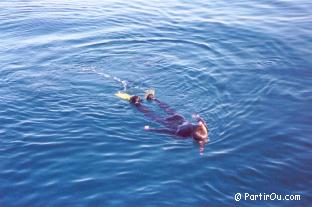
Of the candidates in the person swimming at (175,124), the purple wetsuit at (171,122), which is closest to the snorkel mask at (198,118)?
the person swimming at (175,124)

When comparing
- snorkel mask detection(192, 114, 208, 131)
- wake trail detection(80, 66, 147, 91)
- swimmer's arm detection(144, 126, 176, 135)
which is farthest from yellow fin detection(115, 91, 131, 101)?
snorkel mask detection(192, 114, 208, 131)

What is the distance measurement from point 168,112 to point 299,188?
13.5 ft

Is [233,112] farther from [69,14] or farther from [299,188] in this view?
[69,14]

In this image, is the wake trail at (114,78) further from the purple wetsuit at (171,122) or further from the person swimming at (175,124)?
the purple wetsuit at (171,122)

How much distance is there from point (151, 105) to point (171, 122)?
129cm

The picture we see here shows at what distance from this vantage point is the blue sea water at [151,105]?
9781 mm

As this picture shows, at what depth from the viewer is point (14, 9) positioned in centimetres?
2153

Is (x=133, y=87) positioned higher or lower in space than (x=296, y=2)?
lower

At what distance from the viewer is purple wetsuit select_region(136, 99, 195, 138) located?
1106 centimetres

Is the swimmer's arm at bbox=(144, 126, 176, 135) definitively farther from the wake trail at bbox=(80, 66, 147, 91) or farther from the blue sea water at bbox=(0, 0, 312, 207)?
the wake trail at bbox=(80, 66, 147, 91)

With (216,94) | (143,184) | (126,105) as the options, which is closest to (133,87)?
(126,105)

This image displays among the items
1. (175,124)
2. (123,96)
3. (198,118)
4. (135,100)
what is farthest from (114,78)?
(198,118)

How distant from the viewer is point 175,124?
11531mm

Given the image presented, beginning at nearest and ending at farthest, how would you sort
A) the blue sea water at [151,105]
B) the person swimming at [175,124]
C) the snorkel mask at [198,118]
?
the blue sea water at [151,105] < the person swimming at [175,124] < the snorkel mask at [198,118]
